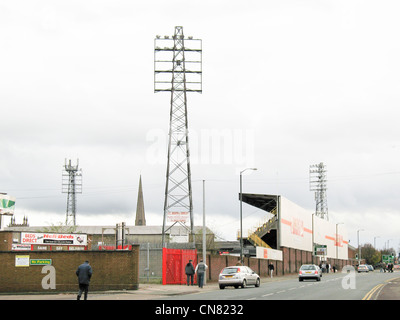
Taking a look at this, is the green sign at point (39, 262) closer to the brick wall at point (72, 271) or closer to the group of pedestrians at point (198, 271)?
the brick wall at point (72, 271)

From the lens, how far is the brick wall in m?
33.8

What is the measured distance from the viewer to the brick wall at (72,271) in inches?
1331

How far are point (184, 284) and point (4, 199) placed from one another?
1371 centimetres

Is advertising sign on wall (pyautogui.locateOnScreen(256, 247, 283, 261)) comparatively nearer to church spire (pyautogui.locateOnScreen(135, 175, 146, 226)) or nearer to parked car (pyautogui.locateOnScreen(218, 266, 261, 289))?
parked car (pyautogui.locateOnScreen(218, 266, 261, 289))

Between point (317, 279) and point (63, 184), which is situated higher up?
point (63, 184)

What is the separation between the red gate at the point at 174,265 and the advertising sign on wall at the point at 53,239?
7.82 m

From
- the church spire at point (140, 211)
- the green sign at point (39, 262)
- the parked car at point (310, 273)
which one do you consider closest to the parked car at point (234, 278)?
the green sign at point (39, 262)

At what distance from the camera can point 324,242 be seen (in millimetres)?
106625

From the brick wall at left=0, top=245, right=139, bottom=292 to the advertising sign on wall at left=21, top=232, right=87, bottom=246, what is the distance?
8.93 meters
